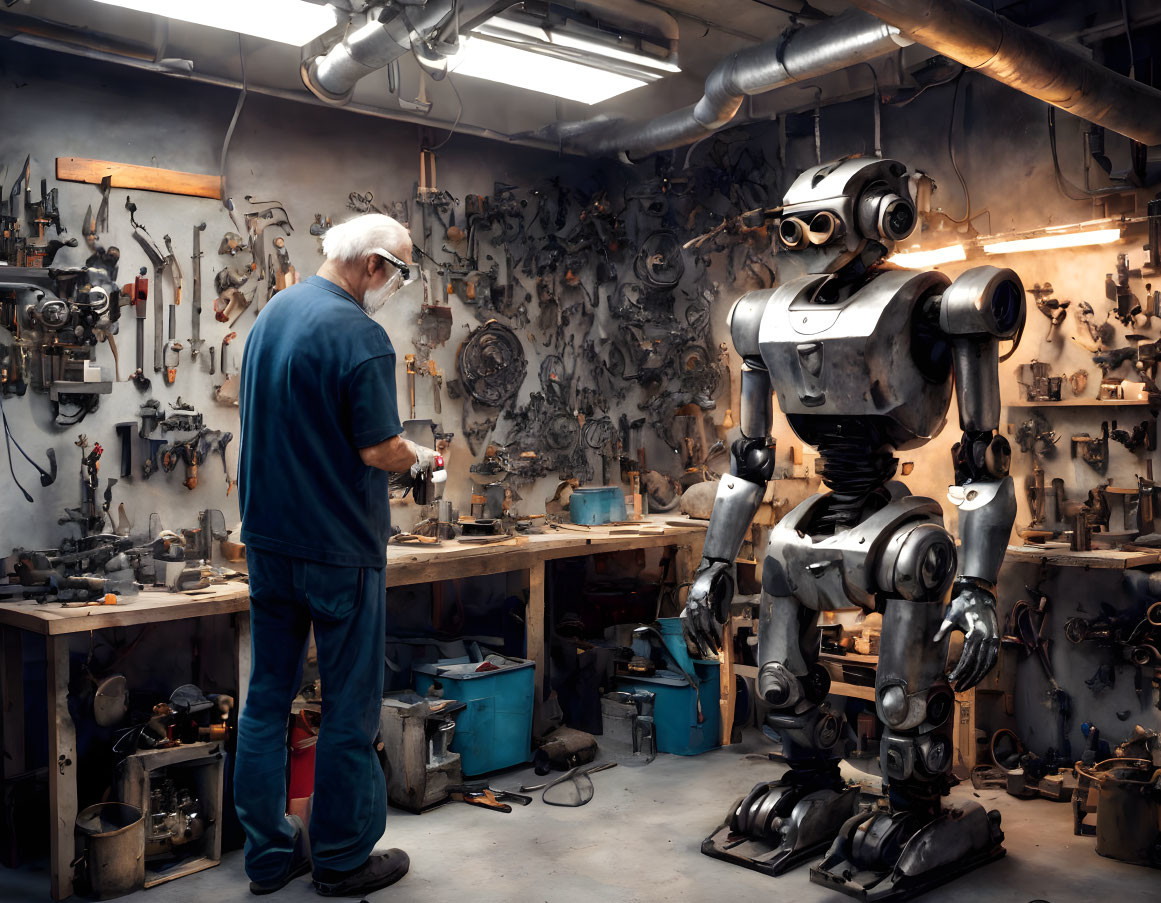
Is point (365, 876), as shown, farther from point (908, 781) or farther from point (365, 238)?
point (365, 238)

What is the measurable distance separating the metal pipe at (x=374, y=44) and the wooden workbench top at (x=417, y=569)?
2.38 m

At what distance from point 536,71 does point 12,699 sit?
12.8 ft

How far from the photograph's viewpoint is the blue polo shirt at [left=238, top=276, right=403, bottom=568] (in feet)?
11.7

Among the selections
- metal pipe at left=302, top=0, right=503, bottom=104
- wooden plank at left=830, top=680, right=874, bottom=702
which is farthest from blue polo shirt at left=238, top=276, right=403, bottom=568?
wooden plank at left=830, top=680, right=874, bottom=702

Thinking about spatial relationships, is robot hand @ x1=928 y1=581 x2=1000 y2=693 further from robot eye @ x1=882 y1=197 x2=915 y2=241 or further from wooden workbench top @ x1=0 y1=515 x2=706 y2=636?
wooden workbench top @ x1=0 y1=515 x2=706 y2=636

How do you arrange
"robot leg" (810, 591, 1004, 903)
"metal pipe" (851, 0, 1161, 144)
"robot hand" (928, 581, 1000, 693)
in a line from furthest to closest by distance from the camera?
"robot leg" (810, 591, 1004, 903) < "metal pipe" (851, 0, 1161, 144) < "robot hand" (928, 581, 1000, 693)

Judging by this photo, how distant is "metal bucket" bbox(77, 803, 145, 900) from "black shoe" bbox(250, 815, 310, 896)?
463 millimetres

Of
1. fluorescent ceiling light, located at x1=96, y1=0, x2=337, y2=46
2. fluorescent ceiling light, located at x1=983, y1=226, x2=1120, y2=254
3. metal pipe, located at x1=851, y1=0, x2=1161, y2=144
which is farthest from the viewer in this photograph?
fluorescent ceiling light, located at x1=983, y1=226, x2=1120, y2=254

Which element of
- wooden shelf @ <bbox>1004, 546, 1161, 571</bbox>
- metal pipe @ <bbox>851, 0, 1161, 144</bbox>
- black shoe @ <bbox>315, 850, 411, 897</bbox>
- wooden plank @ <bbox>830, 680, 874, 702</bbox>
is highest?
metal pipe @ <bbox>851, 0, 1161, 144</bbox>

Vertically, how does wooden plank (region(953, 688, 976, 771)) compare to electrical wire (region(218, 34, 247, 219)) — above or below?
below

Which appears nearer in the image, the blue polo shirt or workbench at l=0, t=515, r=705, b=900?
the blue polo shirt

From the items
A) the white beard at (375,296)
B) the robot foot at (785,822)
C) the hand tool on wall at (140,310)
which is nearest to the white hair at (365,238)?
the white beard at (375,296)

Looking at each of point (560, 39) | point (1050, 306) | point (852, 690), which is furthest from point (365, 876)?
point (1050, 306)

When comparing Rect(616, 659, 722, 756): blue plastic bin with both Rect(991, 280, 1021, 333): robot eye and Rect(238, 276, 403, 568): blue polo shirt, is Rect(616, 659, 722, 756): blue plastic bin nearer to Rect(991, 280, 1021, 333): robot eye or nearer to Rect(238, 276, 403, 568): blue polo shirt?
Rect(238, 276, 403, 568): blue polo shirt
